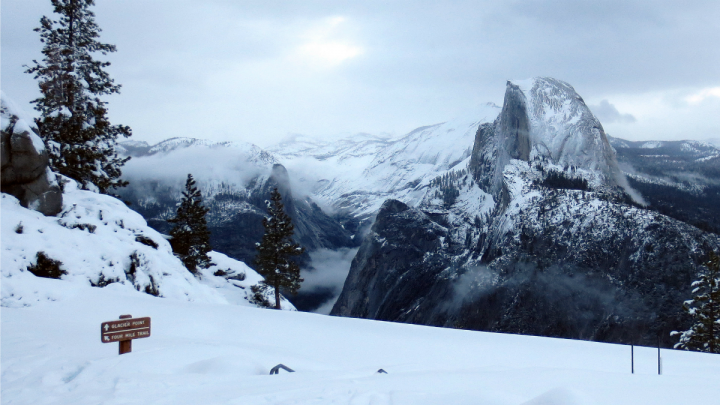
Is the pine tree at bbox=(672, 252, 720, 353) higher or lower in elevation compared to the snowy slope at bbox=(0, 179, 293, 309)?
lower

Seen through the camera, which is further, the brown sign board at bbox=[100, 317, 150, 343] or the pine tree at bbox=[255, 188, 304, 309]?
the pine tree at bbox=[255, 188, 304, 309]

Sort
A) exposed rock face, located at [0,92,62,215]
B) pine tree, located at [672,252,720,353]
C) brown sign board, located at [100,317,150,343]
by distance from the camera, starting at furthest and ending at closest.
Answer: pine tree, located at [672,252,720,353] → exposed rock face, located at [0,92,62,215] → brown sign board, located at [100,317,150,343]

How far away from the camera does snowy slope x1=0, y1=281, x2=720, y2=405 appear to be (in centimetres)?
608

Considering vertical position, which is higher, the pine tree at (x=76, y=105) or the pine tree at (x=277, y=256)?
the pine tree at (x=76, y=105)

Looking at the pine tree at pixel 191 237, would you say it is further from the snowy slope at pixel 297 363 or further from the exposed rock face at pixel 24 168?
the snowy slope at pixel 297 363

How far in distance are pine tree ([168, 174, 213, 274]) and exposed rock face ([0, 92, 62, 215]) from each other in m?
15.9

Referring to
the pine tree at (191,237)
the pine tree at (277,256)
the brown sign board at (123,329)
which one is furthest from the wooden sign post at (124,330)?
the pine tree at (277,256)

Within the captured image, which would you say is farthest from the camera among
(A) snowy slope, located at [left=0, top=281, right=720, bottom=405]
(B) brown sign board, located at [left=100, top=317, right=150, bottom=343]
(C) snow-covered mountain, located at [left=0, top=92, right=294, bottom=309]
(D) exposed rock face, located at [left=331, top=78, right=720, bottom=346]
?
(D) exposed rock face, located at [left=331, top=78, right=720, bottom=346]

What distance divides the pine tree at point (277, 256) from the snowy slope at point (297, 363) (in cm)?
2218

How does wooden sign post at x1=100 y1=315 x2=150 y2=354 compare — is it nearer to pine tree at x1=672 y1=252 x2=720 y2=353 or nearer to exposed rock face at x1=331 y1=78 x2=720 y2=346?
pine tree at x1=672 y1=252 x2=720 y2=353

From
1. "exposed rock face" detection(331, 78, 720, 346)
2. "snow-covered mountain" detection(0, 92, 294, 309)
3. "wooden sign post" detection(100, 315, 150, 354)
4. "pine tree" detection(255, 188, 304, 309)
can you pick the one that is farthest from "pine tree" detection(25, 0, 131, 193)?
"exposed rock face" detection(331, 78, 720, 346)

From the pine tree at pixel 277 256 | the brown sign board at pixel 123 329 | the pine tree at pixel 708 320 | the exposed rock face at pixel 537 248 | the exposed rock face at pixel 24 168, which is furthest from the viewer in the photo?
the exposed rock face at pixel 537 248

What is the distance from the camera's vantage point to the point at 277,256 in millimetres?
39062

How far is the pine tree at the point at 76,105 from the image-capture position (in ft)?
84.1
